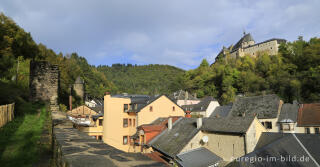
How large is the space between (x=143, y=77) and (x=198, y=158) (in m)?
123

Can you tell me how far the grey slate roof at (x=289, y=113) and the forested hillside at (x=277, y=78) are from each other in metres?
16.3

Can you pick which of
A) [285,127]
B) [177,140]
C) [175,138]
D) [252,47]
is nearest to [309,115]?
[285,127]

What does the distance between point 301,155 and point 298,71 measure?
2095 inches

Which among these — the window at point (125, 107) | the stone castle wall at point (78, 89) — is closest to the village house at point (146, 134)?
the window at point (125, 107)

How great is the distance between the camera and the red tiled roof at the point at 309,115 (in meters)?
24.9

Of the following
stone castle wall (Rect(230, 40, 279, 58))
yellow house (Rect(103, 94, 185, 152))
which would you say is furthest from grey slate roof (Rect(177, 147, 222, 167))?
stone castle wall (Rect(230, 40, 279, 58))

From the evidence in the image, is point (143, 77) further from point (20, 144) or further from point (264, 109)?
point (20, 144)

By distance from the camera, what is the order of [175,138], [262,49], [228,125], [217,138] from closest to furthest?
1. [217,138]
2. [228,125]
3. [175,138]
4. [262,49]

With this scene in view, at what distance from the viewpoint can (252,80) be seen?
59.6 m

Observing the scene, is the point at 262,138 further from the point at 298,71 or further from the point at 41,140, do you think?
the point at 298,71

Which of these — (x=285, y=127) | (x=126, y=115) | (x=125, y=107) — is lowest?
→ (x=285, y=127)

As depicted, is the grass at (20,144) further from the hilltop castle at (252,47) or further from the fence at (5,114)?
the hilltop castle at (252,47)

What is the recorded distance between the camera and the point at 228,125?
1658cm

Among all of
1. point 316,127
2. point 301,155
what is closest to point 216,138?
point 301,155
